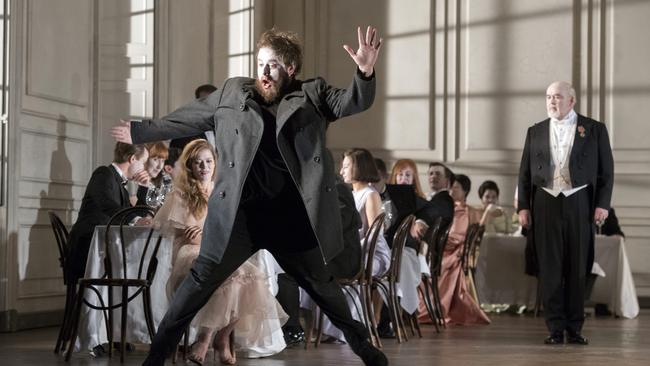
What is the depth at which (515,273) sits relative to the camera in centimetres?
1002

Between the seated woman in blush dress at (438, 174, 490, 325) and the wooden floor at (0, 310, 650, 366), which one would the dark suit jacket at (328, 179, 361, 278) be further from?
the seated woman in blush dress at (438, 174, 490, 325)

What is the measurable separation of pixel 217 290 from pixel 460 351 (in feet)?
5.09

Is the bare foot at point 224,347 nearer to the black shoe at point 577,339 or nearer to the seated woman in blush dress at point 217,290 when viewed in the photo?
the seated woman in blush dress at point 217,290

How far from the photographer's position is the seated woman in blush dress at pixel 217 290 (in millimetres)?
5242

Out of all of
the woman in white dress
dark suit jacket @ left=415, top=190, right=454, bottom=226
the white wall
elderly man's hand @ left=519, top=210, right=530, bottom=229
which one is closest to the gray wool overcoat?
the woman in white dress

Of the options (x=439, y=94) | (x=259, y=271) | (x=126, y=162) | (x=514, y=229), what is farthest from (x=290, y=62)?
(x=439, y=94)

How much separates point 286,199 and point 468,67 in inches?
310

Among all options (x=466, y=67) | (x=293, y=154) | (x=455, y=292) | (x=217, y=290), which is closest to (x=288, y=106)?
(x=293, y=154)

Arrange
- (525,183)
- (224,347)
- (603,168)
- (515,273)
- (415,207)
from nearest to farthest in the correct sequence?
(224,347) → (603,168) → (525,183) → (415,207) → (515,273)

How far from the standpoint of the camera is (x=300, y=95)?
4.11 meters

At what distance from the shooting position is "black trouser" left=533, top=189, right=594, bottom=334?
21.4ft

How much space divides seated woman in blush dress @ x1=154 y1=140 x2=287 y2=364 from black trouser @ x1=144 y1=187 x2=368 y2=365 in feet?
3.51

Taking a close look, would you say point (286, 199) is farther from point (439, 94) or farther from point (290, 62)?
point (439, 94)

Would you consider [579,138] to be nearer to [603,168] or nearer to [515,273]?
[603,168]
